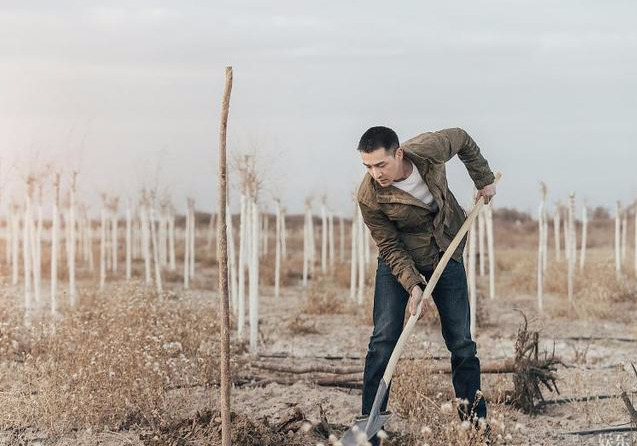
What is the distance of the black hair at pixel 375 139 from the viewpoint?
12.9 ft

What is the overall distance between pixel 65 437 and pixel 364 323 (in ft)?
19.2

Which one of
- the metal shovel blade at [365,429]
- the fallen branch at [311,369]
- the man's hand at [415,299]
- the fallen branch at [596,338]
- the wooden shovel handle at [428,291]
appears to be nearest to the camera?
the metal shovel blade at [365,429]

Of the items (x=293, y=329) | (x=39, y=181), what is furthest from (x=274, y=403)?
(x=39, y=181)

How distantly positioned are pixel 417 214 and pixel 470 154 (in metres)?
0.62

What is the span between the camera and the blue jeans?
4.25 metres

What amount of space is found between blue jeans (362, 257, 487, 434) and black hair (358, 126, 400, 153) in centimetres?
70

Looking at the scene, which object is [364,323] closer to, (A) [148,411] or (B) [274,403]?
(B) [274,403]

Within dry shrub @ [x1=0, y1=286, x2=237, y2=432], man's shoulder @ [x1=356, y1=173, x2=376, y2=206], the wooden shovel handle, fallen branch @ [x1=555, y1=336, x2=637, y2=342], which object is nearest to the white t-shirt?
man's shoulder @ [x1=356, y1=173, x2=376, y2=206]

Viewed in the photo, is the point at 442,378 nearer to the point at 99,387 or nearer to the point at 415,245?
the point at 415,245

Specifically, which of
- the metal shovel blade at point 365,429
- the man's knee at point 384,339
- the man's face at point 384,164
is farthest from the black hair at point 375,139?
Result: the metal shovel blade at point 365,429

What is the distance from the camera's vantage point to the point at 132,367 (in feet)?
17.2

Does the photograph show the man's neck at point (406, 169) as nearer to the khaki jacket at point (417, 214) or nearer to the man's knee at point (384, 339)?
the khaki jacket at point (417, 214)

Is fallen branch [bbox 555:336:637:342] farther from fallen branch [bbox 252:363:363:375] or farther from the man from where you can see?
the man

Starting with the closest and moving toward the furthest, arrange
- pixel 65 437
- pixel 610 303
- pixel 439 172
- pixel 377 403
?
pixel 377 403 → pixel 439 172 → pixel 65 437 → pixel 610 303
